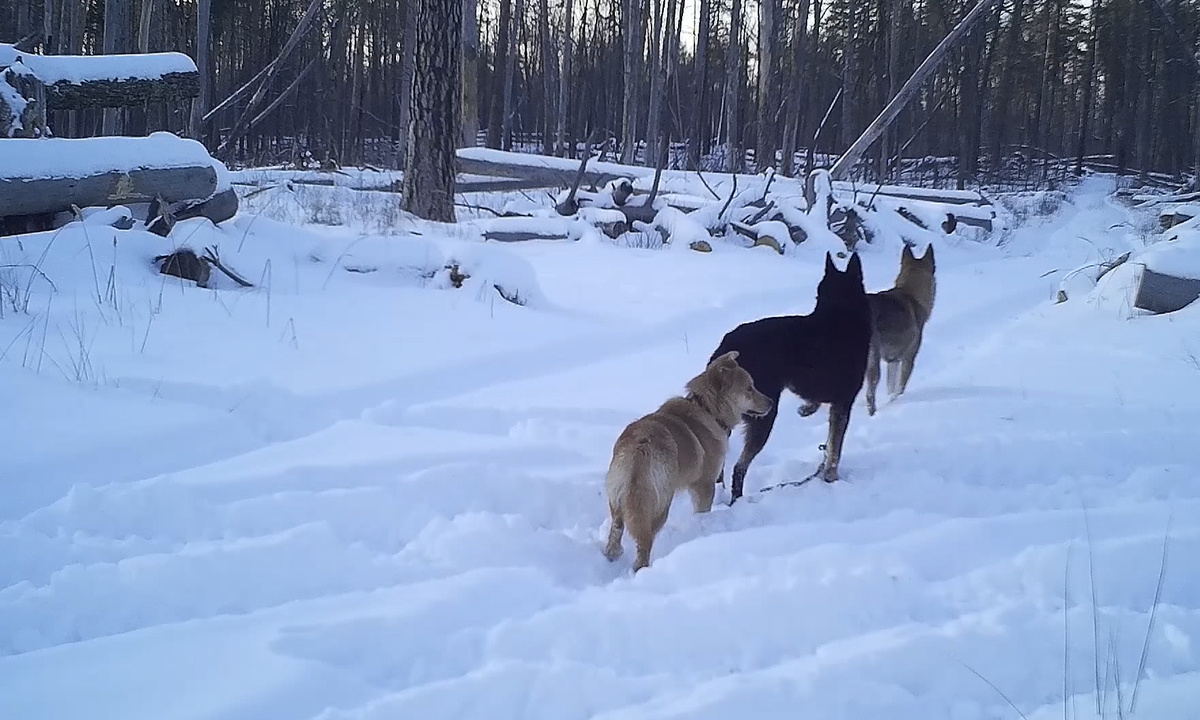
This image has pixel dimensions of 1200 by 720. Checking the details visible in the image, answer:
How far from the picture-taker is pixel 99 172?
285 inches

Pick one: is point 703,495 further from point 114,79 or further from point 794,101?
point 794,101

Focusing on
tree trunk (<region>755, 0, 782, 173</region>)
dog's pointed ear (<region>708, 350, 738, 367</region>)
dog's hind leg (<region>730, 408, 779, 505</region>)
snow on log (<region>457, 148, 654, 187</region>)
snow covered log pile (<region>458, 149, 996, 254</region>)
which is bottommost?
dog's hind leg (<region>730, 408, 779, 505</region>)

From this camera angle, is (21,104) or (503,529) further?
(21,104)

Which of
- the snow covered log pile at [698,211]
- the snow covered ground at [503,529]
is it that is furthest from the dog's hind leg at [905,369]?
the snow covered log pile at [698,211]

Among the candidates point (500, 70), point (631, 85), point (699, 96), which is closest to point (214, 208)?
point (631, 85)

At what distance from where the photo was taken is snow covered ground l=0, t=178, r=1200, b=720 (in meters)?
2.39

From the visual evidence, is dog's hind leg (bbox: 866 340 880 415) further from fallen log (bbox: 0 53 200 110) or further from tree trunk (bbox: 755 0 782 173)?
tree trunk (bbox: 755 0 782 173)

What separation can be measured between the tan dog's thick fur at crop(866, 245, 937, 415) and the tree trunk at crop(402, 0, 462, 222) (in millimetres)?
6690

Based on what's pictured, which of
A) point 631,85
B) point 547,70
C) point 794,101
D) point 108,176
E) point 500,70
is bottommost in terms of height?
point 108,176

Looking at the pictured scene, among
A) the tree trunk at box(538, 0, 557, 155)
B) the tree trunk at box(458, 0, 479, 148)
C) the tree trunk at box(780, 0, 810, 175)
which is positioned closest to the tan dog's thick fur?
the tree trunk at box(458, 0, 479, 148)

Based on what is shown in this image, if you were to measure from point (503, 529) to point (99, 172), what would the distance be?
603 centimetres

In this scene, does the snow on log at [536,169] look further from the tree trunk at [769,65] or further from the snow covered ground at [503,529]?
the snow covered ground at [503,529]

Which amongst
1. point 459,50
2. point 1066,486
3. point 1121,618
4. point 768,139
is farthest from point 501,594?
point 768,139

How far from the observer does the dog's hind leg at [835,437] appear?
14.8 ft
